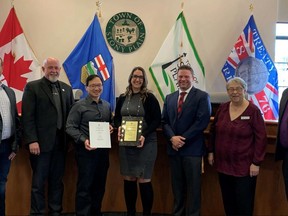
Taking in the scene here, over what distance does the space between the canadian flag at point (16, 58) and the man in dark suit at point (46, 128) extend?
1.39m

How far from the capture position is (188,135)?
9.75ft

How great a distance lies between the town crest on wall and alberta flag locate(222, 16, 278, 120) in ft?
4.07

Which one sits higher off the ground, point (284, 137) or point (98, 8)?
point (98, 8)

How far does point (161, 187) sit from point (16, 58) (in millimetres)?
2502

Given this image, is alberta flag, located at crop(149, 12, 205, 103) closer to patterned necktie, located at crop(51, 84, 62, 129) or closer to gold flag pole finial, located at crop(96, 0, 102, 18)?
gold flag pole finial, located at crop(96, 0, 102, 18)

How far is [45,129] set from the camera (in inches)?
118

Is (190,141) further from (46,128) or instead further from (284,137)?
(46,128)

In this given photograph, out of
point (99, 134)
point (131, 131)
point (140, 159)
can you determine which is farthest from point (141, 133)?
point (99, 134)

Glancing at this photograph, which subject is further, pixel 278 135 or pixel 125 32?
pixel 125 32

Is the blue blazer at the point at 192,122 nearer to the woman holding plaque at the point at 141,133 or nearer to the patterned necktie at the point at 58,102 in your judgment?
the woman holding plaque at the point at 141,133

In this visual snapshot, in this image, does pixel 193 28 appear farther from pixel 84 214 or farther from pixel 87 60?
pixel 84 214

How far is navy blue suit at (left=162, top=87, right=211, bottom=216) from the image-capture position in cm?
301

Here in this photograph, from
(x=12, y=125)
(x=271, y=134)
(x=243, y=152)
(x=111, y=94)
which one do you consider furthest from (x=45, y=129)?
(x=271, y=134)

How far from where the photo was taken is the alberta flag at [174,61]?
426 centimetres
